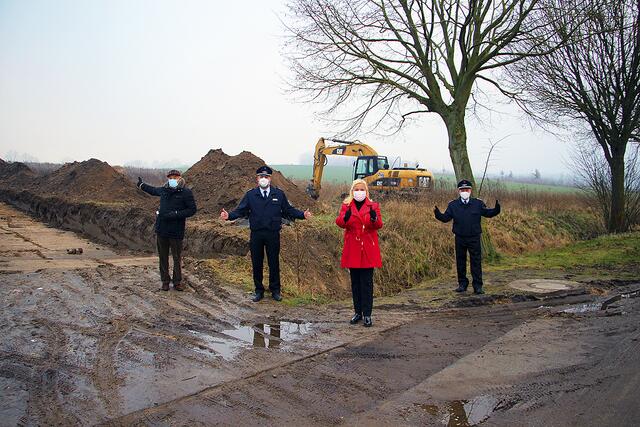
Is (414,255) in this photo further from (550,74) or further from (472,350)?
(550,74)

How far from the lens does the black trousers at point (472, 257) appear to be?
33.0 feet

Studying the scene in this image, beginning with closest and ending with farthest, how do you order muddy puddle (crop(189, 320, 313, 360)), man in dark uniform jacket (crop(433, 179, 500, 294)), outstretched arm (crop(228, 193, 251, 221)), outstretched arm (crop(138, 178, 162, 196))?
muddy puddle (crop(189, 320, 313, 360)) → outstretched arm (crop(228, 193, 251, 221)) → outstretched arm (crop(138, 178, 162, 196)) → man in dark uniform jacket (crop(433, 179, 500, 294))

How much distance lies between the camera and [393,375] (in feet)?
18.9

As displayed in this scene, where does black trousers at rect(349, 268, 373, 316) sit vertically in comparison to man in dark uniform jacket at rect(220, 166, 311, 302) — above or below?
below

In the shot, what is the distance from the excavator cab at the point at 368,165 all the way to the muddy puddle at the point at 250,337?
2257 centimetres

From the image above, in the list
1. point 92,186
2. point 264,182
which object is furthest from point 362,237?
point 92,186

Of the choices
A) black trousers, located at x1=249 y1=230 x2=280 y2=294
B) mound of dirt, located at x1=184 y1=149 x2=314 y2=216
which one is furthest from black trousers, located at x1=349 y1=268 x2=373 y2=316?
mound of dirt, located at x1=184 y1=149 x2=314 y2=216

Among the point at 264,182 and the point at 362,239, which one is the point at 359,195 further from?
the point at 264,182

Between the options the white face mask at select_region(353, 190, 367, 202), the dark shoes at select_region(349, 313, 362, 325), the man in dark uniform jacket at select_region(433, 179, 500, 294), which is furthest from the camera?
the man in dark uniform jacket at select_region(433, 179, 500, 294)

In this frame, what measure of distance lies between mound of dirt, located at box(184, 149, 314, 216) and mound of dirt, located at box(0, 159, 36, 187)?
22.3 meters

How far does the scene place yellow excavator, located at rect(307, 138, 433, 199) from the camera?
90.7 ft

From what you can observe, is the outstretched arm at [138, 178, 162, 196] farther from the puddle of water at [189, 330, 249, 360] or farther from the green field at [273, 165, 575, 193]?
the green field at [273, 165, 575, 193]

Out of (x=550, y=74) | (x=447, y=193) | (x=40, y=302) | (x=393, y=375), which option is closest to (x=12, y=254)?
(x=40, y=302)

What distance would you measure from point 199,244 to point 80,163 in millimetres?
20619
